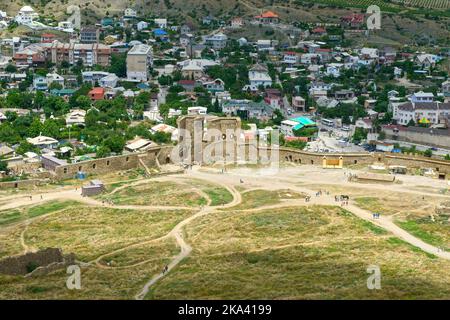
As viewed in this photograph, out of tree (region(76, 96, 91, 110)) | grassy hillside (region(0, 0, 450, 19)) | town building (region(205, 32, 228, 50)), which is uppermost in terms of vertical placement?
grassy hillside (region(0, 0, 450, 19))

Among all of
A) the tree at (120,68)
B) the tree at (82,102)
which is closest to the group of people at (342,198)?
the tree at (82,102)

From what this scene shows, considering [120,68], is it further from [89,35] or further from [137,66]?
[89,35]

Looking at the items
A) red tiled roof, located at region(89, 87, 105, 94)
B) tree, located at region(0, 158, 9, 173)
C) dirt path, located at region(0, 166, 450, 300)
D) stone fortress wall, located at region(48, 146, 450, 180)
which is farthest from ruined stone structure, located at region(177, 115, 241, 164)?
red tiled roof, located at region(89, 87, 105, 94)

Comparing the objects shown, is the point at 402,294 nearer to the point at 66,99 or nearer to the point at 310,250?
the point at 310,250

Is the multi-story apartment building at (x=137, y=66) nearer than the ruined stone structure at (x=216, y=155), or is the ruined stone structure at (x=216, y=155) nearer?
the ruined stone structure at (x=216, y=155)

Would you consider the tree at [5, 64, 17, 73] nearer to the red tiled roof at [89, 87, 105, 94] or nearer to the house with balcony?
the house with balcony

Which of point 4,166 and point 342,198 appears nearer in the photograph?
point 342,198

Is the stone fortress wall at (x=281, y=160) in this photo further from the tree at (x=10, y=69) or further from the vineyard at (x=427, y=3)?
the vineyard at (x=427, y=3)

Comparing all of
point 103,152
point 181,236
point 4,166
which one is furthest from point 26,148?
point 181,236

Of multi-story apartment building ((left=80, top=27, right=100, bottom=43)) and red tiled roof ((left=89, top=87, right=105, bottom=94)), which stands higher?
multi-story apartment building ((left=80, top=27, right=100, bottom=43))

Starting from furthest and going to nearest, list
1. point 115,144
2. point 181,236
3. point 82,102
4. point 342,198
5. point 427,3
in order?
1. point 427,3
2. point 82,102
3. point 115,144
4. point 342,198
5. point 181,236
